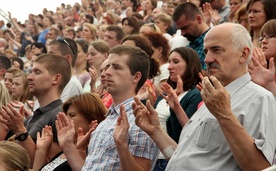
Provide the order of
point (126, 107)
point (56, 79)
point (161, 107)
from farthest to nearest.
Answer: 1. point (56, 79)
2. point (161, 107)
3. point (126, 107)

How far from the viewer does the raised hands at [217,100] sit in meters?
3.83

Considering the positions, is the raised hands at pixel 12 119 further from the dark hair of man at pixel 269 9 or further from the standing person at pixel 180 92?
Answer: the dark hair of man at pixel 269 9

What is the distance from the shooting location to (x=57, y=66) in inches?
262

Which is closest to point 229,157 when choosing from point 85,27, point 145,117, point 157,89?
point 145,117

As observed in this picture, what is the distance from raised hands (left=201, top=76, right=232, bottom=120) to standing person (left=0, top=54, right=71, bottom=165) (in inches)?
91.9

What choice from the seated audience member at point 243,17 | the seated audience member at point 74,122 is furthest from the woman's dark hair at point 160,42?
the seated audience member at point 74,122

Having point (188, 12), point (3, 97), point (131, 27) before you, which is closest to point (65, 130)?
point (3, 97)

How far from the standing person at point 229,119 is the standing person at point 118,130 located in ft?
2.04

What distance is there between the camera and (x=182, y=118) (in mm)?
5074

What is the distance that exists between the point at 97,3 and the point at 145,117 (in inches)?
563

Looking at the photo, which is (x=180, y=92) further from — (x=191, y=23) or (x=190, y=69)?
(x=191, y=23)

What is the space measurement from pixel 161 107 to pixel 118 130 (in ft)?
4.02

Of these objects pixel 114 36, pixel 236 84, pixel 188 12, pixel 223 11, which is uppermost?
pixel 236 84

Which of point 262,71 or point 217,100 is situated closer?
point 217,100
